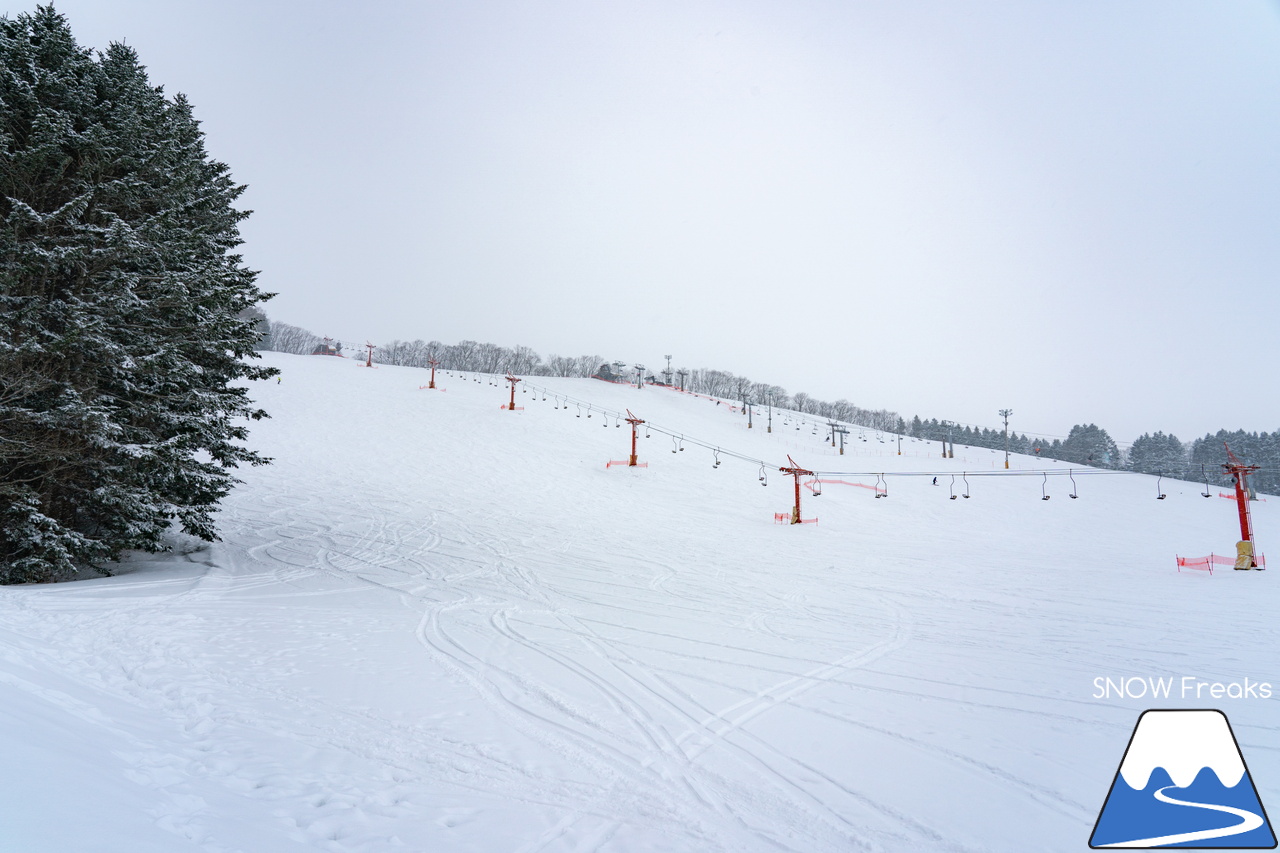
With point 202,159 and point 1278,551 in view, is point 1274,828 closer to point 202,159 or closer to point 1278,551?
point 202,159

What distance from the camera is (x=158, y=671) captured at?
6258 millimetres

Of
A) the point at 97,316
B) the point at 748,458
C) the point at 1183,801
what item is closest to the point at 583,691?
the point at 1183,801

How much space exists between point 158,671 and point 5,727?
11.3 feet

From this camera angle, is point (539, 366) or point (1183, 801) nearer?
point (1183, 801)

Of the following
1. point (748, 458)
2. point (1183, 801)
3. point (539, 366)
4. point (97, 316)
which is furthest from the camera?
point (539, 366)

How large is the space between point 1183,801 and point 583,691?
5372mm

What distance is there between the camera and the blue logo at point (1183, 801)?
13.0ft

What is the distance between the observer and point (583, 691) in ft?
21.6

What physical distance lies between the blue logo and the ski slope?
0.91 feet

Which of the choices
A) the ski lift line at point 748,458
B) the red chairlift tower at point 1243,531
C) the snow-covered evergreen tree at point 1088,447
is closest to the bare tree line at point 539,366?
the snow-covered evergreen tree at point 1088,447

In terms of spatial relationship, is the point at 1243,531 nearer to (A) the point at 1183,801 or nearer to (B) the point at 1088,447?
(A) the point at 1183,801

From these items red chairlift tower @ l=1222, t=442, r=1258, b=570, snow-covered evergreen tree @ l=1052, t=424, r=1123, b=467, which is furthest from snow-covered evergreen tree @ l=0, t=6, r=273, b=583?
snow-covered evergreen tree @ l=1052, t=424, r=1123, b=467

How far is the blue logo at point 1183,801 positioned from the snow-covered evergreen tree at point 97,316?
45.4 ft

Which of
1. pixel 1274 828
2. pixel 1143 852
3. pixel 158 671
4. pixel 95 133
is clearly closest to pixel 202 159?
pixel 95 133
